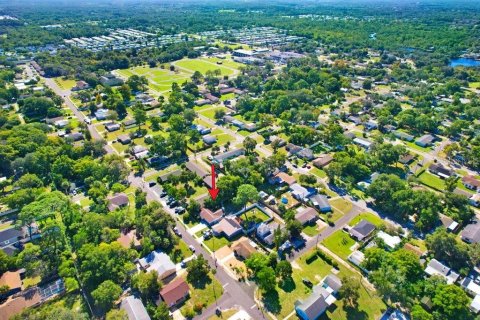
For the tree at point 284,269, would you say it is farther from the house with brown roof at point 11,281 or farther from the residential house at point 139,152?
the residential house at point 139,152

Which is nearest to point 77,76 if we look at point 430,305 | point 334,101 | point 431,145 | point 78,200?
point 78,200

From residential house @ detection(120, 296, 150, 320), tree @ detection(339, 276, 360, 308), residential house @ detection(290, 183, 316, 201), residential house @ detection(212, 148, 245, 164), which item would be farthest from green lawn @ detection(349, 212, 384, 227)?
residential house @ detection(120, 296, 150, 320)

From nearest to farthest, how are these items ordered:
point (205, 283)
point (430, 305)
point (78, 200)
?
point (430, 305)
point (205, 283)
point (78, 200)

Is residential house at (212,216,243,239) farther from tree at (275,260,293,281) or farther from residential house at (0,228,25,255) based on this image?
residential house at (0,228,25,255)

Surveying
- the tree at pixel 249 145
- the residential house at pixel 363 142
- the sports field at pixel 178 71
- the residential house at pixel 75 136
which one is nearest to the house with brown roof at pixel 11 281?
the residential house at pixel 75 136

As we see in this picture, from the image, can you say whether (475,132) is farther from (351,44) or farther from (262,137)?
(351,44)
